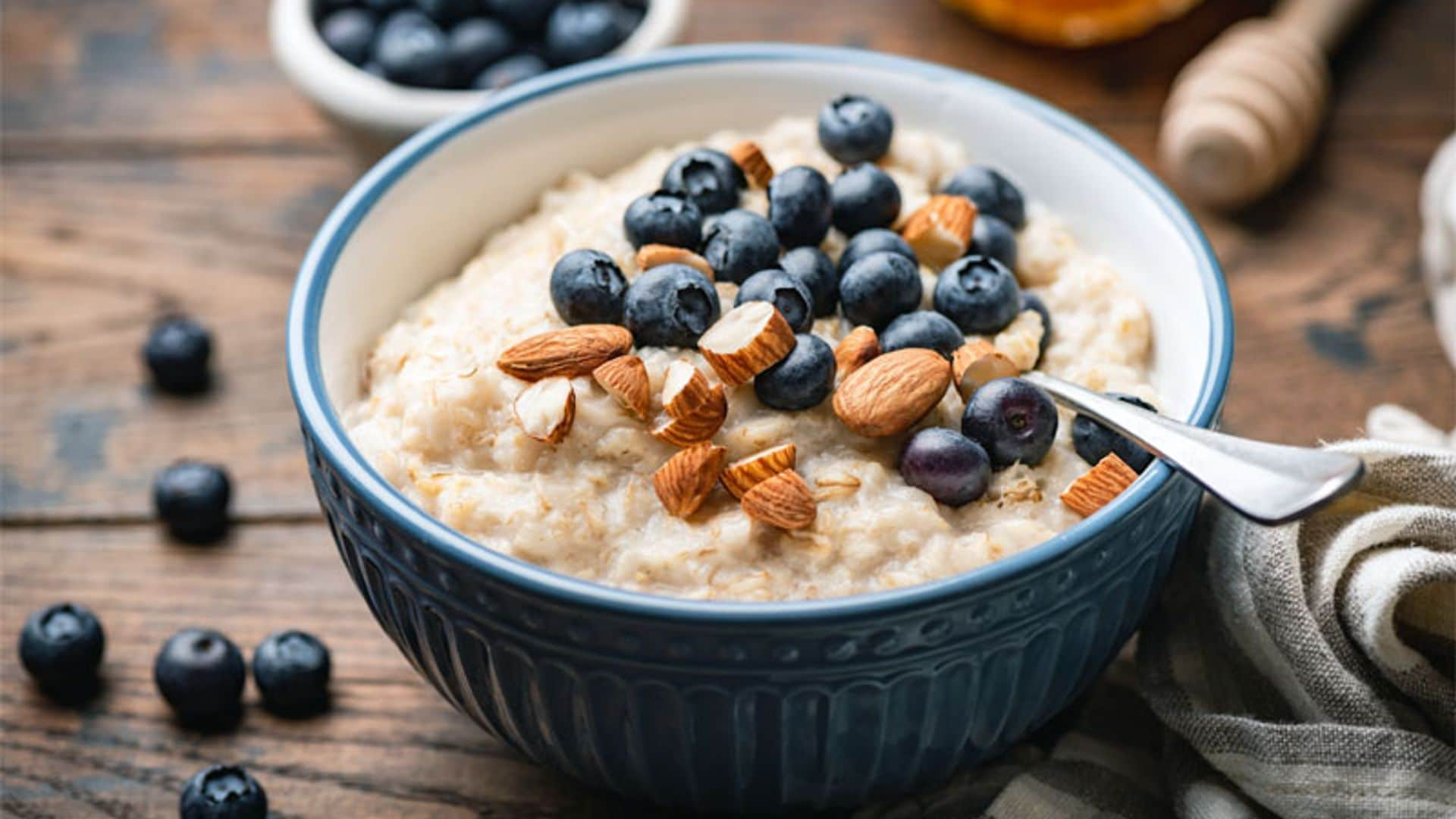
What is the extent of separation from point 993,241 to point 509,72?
3.78 feet

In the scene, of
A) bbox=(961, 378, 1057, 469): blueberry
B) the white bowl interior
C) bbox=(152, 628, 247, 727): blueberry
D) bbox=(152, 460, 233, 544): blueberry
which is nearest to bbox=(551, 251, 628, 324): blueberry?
the white bowl interior

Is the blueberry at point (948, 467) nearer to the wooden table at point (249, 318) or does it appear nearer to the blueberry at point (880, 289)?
the blueberry at point (880, 289)

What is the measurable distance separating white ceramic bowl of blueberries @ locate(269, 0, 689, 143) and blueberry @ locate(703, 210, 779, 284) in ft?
2.99

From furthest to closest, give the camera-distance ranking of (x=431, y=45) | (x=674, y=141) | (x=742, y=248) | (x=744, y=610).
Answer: (x=431, y=45), (x=674, y=141), (x=742, y=248), (x=744, y=610)

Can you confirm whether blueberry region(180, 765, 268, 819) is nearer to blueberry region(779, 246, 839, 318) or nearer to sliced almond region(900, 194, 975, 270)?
blueberry region(779, 246, 839, 318)

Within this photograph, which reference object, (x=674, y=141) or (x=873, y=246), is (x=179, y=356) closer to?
(x=674, y=141)

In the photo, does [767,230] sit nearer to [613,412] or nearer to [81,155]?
[613,412]

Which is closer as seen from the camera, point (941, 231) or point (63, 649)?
point (941, 231)

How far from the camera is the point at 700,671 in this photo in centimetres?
142

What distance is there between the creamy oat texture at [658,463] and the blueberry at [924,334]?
0.16 ft

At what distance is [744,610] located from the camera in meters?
1.36

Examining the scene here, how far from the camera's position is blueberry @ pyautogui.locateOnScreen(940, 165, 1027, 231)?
72.8 inches

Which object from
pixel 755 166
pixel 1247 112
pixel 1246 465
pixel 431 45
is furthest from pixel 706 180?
pixel 1247 112

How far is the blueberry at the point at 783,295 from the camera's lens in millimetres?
1622
